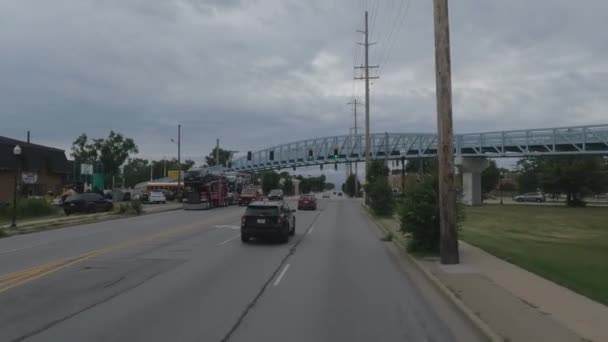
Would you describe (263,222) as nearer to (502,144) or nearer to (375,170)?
(375,170)

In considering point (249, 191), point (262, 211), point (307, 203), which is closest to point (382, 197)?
point (307, 203)

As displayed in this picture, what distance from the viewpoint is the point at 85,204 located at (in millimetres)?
40750

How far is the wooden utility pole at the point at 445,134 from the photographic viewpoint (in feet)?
47.1

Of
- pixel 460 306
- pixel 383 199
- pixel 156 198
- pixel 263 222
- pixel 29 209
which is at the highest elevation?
pixel 156 198

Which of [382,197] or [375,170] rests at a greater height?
[375,170]

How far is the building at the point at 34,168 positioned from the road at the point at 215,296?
1293 inches

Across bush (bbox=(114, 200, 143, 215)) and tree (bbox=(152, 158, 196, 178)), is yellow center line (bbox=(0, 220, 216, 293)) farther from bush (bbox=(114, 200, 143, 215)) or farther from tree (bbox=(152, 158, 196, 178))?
tree (bbox=(152, 158, 196, 178))

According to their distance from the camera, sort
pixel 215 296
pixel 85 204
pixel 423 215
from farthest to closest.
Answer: pixel 85 204 → pixel 423 215 → pixel 215 296

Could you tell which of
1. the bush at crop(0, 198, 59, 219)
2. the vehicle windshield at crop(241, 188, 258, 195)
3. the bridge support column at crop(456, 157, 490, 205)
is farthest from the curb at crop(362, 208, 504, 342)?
the bridge support column at crop(456, 157, 490, 205)

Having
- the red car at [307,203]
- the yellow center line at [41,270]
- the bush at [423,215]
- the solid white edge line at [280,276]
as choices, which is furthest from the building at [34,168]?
the bush at [423,215]

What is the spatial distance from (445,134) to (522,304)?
5969 mm

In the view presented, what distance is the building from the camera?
156ft

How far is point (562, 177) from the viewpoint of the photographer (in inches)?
2864

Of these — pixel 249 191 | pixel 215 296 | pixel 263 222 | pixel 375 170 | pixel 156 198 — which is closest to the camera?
pixel 215 296
